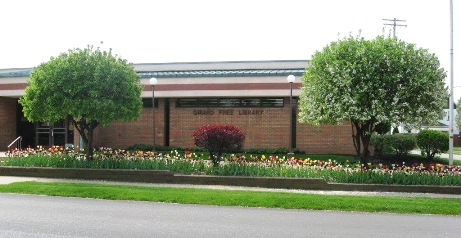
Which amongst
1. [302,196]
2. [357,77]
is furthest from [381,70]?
[302,196]

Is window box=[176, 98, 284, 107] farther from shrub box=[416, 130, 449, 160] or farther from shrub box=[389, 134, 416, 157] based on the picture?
shrub box=[416, 130, 449, 160]

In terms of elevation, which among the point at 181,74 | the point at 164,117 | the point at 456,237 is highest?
the point at 181,74

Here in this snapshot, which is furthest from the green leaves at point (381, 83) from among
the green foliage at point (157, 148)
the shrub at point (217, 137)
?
the green foliage at point (157, 148)

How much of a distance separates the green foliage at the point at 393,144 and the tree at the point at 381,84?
10678mm

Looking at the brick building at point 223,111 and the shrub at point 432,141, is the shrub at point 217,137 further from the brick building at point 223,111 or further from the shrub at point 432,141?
the shrub at point 432,141

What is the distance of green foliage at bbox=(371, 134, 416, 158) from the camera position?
28.3m

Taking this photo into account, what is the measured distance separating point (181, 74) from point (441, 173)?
17857mm

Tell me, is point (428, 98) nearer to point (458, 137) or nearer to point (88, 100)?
point (88, 100)

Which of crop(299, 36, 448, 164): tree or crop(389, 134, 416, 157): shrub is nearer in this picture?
crop(299, 36, 448, 164): tree

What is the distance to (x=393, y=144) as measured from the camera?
2830 cm

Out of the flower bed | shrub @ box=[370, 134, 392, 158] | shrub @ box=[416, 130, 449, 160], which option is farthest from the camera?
shrub @ box=[370, 134, 392, 158]

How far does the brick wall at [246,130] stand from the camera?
29.6m

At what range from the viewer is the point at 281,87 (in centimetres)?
2945

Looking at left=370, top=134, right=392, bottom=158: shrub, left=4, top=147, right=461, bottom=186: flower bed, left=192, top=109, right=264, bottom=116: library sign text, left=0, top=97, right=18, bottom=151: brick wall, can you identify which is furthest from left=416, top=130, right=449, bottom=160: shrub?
left=0, top=97, right=18, bottom=151: brick wall
